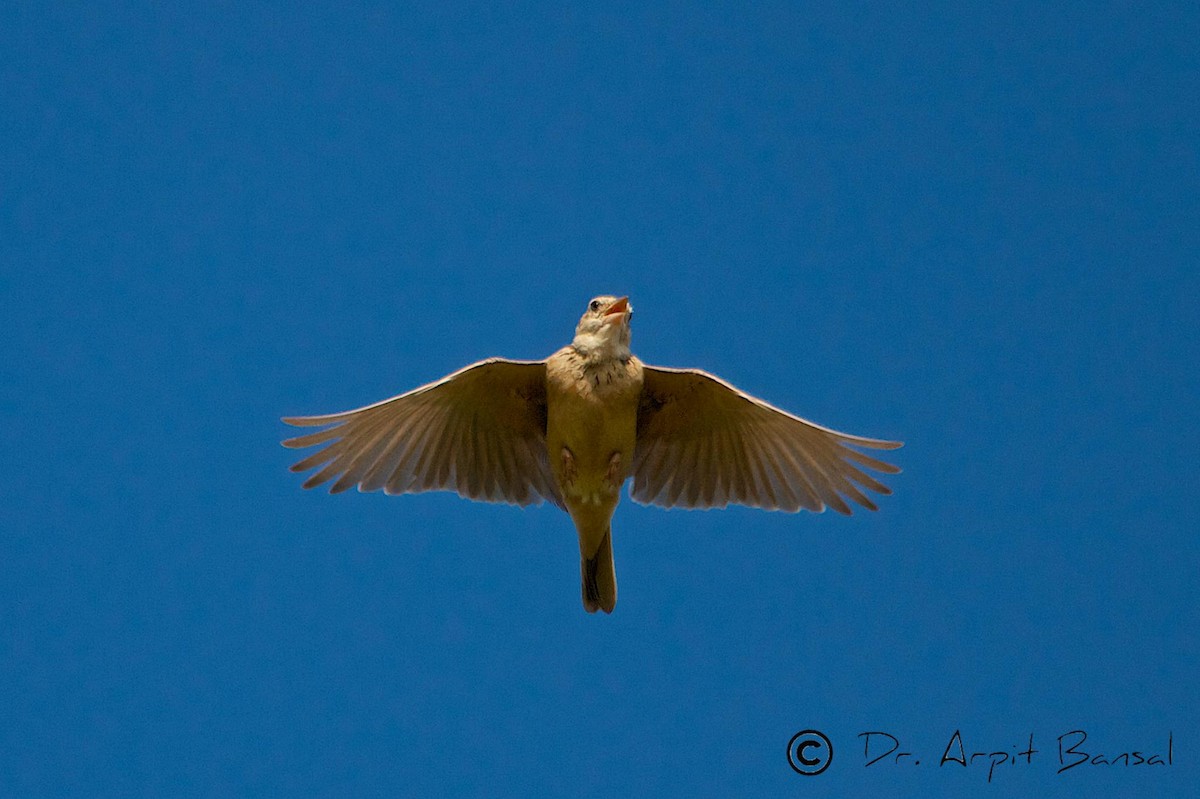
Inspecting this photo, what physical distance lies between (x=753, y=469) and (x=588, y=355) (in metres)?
1.67

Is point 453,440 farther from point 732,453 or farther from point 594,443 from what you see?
point 732,453

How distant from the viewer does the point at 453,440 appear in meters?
8.98

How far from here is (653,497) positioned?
30.1 ft

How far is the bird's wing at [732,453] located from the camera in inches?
335

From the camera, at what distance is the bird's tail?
889 centimetres

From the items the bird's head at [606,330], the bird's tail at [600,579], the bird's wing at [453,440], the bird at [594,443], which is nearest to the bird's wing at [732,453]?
the bird at [594,443]

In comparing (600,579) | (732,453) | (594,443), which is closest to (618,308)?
(594,443)

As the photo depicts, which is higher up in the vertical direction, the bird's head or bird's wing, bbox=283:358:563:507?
the bird's head

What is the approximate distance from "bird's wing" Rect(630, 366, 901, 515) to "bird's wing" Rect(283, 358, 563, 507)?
0.74 m

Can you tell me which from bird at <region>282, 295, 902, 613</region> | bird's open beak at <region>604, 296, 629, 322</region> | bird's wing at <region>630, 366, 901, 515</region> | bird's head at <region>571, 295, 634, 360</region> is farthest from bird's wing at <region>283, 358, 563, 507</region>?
bird's wing at <region>630, 366, 901, 515</region>

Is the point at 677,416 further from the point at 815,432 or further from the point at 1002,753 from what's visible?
the point at 1002,753

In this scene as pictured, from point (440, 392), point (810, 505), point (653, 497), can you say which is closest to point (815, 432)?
point (810, 505)

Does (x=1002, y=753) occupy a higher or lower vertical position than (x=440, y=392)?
lower

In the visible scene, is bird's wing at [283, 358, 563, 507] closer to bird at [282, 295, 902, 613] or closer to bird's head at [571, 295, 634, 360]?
bird at [282, 295, 902, 613]
